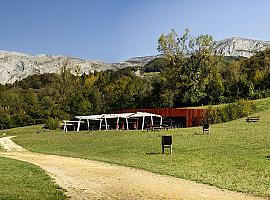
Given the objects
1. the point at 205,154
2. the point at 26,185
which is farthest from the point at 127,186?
the point at 205,154

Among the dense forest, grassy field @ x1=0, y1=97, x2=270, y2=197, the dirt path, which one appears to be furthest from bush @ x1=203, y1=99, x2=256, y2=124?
the dirt path

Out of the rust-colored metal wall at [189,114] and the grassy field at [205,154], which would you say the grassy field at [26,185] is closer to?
the grassy field at [205,154]

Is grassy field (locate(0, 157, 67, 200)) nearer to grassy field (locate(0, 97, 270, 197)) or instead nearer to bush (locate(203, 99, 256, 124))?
grassy field (locate(0, 97, 270, 197))

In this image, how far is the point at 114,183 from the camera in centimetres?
1484

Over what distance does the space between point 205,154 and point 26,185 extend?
44.0 ft

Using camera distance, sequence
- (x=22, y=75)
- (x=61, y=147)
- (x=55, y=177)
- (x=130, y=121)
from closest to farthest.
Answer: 1. (x=55, y=177)
2. (x=61, y=147)
3. (x=130, y=121)
4. (x=22, y=75)

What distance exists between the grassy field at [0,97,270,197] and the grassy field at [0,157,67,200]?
17.3 feet

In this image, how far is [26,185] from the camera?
44.8 ft

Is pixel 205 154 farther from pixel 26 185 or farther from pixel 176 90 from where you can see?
pixel 176 90

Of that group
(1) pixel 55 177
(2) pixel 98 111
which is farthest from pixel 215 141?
(2) pixel 98 111

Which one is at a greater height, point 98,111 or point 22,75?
point 22,75

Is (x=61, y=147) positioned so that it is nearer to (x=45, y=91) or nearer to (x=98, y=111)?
(x=98, y=111)

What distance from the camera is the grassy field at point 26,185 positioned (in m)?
11.8

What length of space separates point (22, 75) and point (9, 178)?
186m
